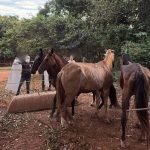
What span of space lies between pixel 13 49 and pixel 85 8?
399 inches

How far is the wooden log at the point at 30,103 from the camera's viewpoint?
967 cm

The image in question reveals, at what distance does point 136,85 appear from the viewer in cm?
683

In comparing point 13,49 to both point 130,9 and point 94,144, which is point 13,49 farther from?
point 94,144

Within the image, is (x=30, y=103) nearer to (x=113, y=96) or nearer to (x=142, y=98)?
(x=113, y=96)

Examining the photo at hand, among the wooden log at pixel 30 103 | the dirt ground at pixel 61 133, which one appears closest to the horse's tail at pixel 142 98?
the dirt ground at pixel 61 133

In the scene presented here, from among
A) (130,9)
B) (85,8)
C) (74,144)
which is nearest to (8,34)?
(85,8)

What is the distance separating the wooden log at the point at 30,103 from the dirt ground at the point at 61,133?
0.25m

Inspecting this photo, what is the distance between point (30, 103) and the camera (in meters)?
9.89

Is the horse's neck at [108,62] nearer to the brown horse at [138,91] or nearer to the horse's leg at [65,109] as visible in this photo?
the horse's leg at [65,109]

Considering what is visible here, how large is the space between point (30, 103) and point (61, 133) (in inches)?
101

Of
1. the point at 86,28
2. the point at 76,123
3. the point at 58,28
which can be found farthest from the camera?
the point at 58,28

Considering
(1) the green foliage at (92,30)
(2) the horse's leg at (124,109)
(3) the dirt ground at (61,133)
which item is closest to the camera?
(2) the horse's leg at (124,109)

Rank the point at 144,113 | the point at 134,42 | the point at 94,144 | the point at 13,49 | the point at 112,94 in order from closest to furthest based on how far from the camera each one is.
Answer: the point at 144,113 < the point at 94,144 < the point at 112,94 < the point at 134,42 < the point at 13,49

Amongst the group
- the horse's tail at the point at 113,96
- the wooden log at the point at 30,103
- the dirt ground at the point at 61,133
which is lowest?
the dirt ground at the point at 61,133
